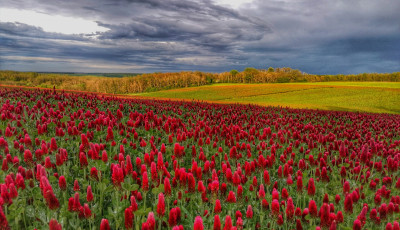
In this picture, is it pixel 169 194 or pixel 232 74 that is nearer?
pixel 169 194

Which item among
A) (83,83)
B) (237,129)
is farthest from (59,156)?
(83,83)

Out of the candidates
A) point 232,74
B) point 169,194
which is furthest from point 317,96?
point 232,74

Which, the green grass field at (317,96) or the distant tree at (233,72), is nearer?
the green grass field at (317,96)

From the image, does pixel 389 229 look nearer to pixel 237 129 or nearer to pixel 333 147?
pixel 333 147

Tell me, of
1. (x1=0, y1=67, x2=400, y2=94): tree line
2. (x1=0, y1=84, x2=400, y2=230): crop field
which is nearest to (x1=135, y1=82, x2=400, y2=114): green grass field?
(x1=0, y1=84, x2=400, y2=230): crop field

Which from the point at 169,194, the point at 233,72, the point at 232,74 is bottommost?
the point at 169,194

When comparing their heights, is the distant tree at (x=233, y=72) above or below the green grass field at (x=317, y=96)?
above

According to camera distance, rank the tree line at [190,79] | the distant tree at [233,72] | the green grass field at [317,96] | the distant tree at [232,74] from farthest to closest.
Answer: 1. the distant tree at [233,72]
2. the distant tree at [232,74]
3. the tree line at [190,79]
4. the green grass field at [317,96]

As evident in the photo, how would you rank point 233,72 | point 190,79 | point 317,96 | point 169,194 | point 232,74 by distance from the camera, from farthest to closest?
point 233,72
point 232,74
point 190,79
point 317,96
point 169,194

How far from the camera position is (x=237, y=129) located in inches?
333

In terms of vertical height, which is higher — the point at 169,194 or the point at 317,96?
the point at 169,194

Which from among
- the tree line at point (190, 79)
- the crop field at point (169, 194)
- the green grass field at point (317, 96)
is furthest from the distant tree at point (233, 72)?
the crop field at point (169, 194)

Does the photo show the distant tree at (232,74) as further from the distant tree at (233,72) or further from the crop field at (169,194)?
the crop field at (169,194)

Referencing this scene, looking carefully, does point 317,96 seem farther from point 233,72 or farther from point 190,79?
point 233,72
